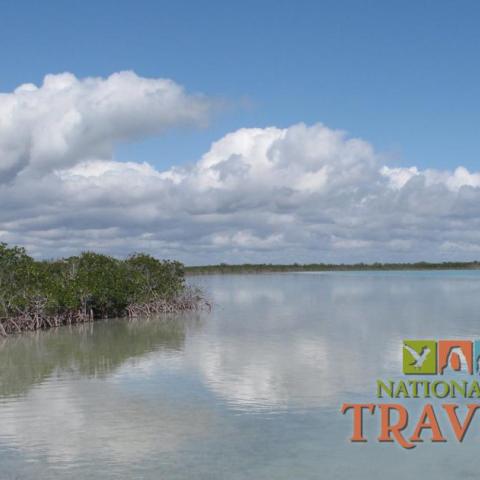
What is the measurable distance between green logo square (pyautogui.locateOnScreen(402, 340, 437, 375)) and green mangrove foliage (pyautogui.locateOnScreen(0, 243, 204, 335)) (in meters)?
12.9

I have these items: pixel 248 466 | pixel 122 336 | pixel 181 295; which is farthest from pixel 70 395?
pixel 181 295

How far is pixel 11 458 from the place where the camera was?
8.31 m

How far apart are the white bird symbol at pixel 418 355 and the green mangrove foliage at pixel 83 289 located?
1291 cm

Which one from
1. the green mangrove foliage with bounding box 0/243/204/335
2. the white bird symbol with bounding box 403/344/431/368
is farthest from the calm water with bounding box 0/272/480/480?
the green mangrove foliage with bounding box 0/243/204/335

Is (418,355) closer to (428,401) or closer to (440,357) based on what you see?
(440,357)

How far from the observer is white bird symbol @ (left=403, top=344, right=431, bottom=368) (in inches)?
634

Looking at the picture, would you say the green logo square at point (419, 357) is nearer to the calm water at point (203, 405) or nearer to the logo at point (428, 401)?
the logo at point (428, 401)

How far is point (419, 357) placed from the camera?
17.3m

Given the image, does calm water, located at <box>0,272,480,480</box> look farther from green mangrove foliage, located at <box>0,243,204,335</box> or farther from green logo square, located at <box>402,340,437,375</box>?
green mangrove foliage, located at <box>0,243,204,335</box>

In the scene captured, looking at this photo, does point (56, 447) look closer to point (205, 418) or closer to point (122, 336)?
point (205, 418)

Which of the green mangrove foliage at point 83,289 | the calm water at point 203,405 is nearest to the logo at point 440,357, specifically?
the calm water at point 203,405

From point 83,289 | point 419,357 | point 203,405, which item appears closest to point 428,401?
point 203,405

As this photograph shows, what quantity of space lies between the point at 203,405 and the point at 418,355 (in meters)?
8.60

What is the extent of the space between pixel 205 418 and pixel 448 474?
4.08m
